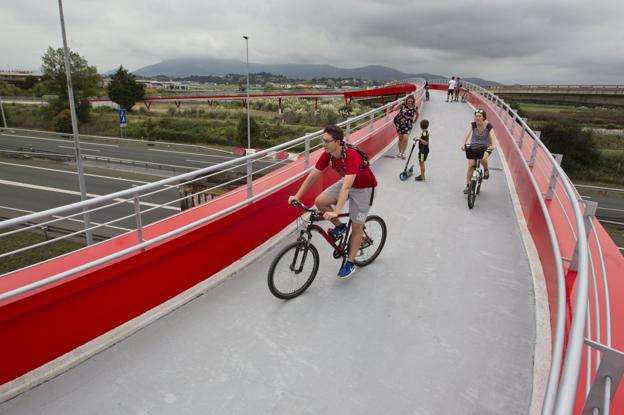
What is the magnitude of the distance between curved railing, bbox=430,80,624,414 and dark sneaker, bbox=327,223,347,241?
95.3 inches

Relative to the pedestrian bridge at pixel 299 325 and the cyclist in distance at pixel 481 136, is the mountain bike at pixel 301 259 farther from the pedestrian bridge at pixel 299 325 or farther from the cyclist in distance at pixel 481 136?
the cyclist in distance at pixel 481 136

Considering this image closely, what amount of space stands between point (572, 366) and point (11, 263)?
18.6 m

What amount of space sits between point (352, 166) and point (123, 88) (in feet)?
244

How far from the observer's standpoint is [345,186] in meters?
4.46

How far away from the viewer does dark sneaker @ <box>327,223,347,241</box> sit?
510 centimetres

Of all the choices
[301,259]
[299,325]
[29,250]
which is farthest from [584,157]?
[29,250]

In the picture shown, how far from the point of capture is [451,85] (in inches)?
1158

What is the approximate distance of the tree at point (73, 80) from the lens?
2307 inches

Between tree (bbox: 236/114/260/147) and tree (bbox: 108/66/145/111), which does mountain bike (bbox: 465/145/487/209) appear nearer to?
tree (bbox: 236/114/260/147)

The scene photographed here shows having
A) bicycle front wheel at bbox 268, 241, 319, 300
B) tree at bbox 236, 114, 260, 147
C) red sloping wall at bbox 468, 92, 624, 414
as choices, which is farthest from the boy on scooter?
tree at bbox 236, 114, 260, 147

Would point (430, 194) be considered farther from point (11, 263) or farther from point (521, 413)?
point (11, 263)

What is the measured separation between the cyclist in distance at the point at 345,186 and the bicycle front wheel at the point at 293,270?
18.2 inches

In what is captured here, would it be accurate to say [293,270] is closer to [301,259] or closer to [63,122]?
[301,259]

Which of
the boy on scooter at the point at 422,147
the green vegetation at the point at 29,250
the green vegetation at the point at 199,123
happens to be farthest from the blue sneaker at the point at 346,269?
the green vegetation at the point at 199,123
